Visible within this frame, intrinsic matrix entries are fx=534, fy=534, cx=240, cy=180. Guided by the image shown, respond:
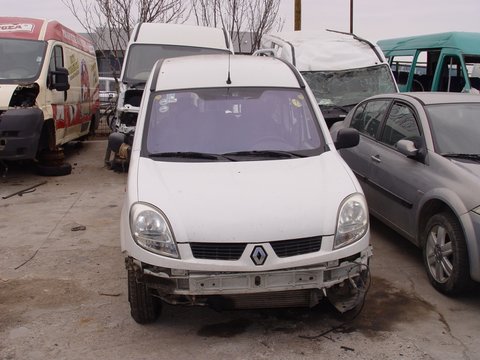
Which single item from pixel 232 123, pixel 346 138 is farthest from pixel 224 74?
pixel 346 138

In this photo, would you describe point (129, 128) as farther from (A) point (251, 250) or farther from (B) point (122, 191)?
(A) point (251, 250)

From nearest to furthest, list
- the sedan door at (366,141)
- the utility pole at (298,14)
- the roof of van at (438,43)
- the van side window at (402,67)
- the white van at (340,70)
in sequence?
the sedan door at (366,141) → the white van at (340,70) → the roof of van at (438,43) → the van side window at (402,67) → the utility pole at (298,14)

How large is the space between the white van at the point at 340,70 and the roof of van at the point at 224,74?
4.46 m

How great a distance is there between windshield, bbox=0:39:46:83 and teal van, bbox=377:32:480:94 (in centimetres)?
811

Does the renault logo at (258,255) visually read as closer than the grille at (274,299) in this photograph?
Yes

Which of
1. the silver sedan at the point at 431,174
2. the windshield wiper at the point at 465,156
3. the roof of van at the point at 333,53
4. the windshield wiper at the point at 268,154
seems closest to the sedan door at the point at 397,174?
the silver sedan at the point at 431,174

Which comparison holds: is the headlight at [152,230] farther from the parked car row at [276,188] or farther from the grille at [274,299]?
the grille at [274,299]

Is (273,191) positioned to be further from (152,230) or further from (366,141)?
(366,141)

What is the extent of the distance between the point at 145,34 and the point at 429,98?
20.0 ft

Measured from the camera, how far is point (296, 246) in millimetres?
3447

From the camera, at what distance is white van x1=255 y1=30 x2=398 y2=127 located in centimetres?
968

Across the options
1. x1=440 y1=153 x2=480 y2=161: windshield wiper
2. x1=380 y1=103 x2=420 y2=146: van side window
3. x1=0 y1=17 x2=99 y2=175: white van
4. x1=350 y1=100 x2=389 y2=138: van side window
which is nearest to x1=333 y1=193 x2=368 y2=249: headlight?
x1=440 y1=153 x2=480 y2=161: windshield wiper

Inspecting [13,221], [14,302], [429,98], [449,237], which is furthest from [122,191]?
[449,237]

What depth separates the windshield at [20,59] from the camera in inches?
349
